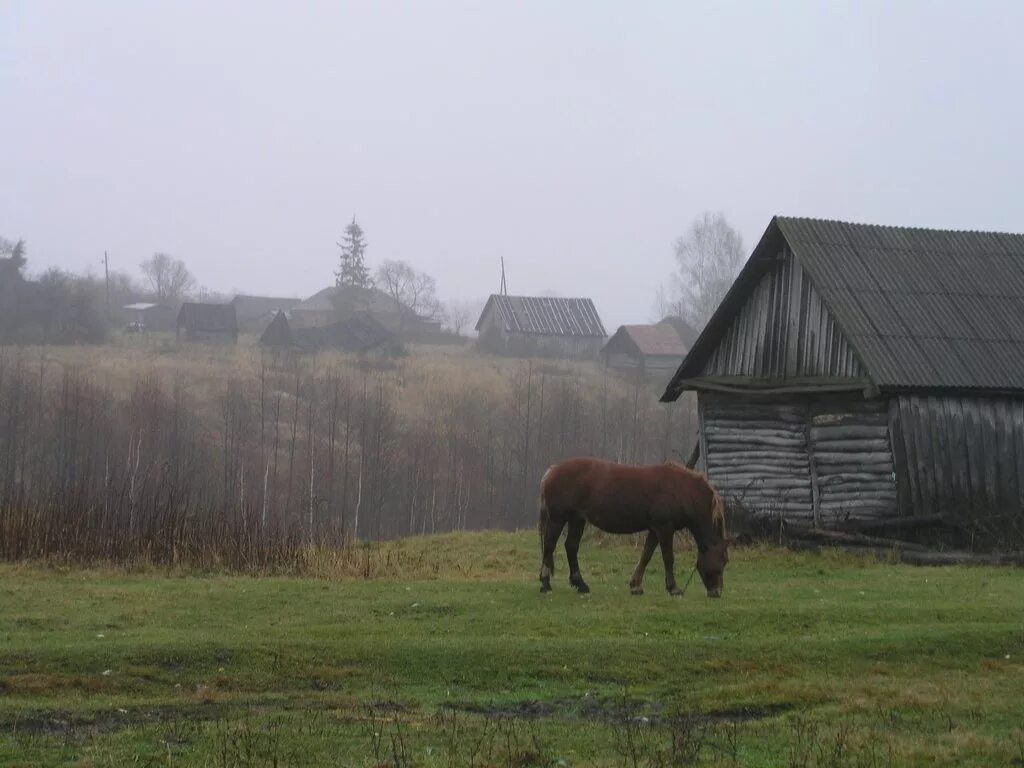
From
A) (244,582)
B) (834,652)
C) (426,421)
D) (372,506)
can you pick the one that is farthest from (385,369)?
(834,652)

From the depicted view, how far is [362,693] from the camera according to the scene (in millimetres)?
11422

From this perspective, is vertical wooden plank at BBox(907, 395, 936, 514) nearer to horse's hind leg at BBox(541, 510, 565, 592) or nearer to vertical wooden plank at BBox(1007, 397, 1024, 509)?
vertical wooden plank at BBox(1007, 397, 1024, 509)

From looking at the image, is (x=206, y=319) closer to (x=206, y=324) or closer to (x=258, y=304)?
(x=206, y=324)

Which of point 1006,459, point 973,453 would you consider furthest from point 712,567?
point 1006,459

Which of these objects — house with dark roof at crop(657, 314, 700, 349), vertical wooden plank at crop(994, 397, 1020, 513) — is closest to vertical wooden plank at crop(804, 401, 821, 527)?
vertical wooden plank at crop(994, 397, 1020, 513)

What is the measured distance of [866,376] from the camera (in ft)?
81.0

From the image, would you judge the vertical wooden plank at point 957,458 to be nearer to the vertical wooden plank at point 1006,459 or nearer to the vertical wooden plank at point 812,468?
the vertical wooden plank at point 1006,459

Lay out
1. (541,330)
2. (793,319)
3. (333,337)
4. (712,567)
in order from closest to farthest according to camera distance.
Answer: (712,567), (793,319), (333,337), (541,330)

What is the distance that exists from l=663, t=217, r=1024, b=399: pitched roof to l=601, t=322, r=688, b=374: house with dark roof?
5312cm

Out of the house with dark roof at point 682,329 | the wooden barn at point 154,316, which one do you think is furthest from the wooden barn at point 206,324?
the house with dark roof at point 682,329

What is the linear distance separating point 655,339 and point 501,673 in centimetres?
7484

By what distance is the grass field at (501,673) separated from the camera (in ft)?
29.2

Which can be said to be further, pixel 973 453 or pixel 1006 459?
pixel 1006 459

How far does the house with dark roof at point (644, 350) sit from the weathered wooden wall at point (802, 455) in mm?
54830
